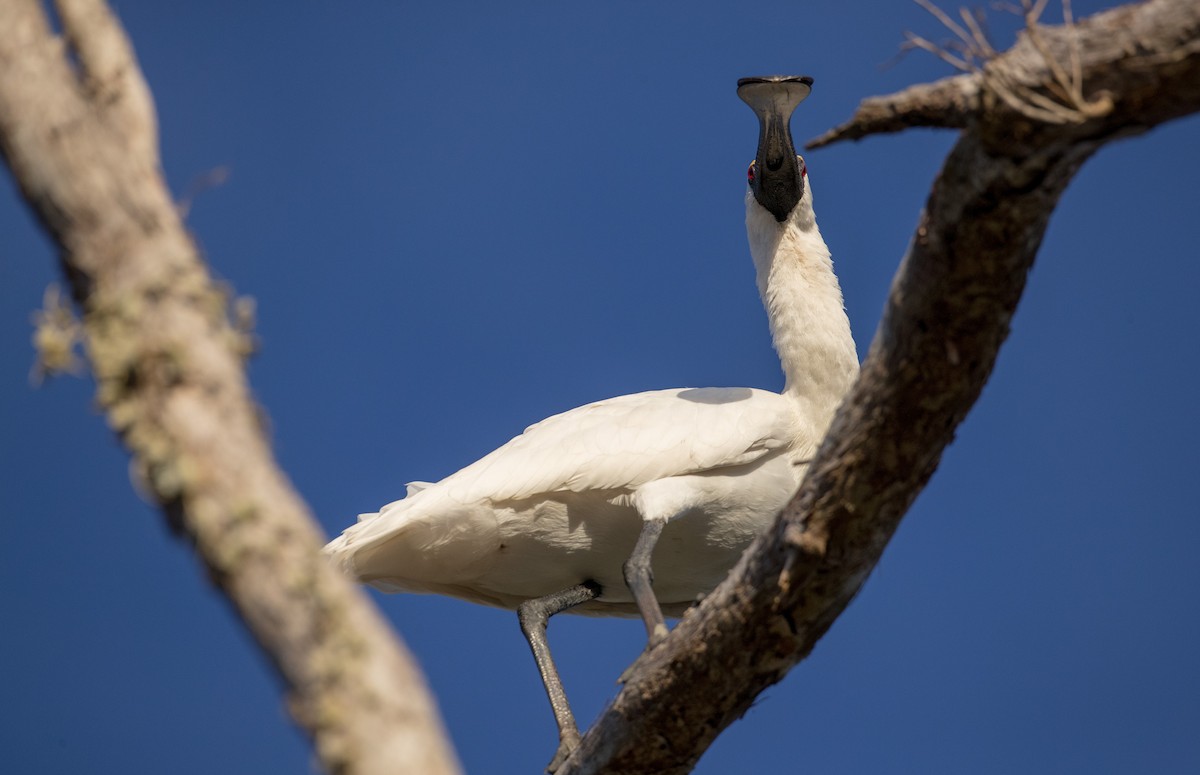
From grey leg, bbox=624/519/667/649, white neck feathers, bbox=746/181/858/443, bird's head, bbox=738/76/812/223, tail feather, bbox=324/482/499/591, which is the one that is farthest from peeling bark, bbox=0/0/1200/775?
bird's head, bbox=738/76/812/223

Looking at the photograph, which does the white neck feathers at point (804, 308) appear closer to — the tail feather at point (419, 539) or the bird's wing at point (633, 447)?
the bird's wing at point (633, 447)

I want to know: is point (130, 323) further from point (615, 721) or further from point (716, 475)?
point (716, 475)

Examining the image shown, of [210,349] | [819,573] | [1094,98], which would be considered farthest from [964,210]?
[210,349]

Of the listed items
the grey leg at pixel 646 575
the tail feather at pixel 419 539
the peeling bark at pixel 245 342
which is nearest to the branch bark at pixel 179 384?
the peeling bark at pixel 245 342

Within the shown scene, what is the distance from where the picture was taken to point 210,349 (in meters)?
2.75

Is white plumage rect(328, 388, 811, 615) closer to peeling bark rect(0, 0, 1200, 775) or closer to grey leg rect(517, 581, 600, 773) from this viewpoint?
grey leg rect(517, 581, 600, 773)

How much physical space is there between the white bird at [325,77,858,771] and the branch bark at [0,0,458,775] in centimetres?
399

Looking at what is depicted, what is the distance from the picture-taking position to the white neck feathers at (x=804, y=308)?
7.52 m

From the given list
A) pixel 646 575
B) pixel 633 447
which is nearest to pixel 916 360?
pixel 646 575

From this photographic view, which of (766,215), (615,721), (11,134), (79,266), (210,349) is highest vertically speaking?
(766,215)

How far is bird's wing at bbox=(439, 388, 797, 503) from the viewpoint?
7008 mm

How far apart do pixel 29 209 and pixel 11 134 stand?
0.49 ft

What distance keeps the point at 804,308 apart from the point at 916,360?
151 inches

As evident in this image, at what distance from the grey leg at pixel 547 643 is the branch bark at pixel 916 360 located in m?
1.13
